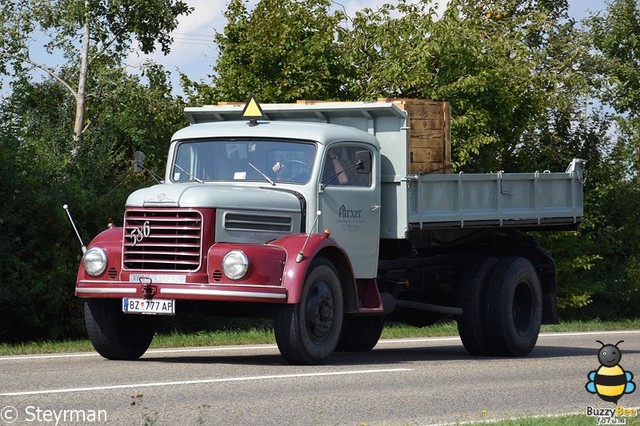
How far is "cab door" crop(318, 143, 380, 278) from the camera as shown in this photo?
14.7 metres

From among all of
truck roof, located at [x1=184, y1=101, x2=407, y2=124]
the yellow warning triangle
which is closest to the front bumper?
the yellow warning triangle

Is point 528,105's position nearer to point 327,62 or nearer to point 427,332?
point 327,62

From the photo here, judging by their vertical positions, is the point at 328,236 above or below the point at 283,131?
below

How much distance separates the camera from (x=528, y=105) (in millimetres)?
35281

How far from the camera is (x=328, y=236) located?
13.9 m

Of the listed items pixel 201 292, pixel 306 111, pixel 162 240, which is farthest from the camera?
pixel 306 111

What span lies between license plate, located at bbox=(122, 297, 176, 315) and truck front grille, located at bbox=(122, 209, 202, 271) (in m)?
Result: 0.34

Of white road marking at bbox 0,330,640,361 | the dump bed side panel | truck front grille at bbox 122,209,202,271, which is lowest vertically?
white road marking at bbox 0,330,640,361

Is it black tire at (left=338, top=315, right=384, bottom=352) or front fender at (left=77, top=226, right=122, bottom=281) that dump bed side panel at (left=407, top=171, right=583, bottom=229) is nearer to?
black tire at (left=338, top=315, right=384, bottom=352)

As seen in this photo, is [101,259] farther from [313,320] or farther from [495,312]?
[495,312]

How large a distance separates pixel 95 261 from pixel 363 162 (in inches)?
121

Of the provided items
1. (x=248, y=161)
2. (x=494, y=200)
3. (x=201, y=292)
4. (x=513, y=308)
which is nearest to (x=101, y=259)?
(x=201, y=292)

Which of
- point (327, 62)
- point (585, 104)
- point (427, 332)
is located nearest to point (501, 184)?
point (427, 332)

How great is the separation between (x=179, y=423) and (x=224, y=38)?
25.3 meters
